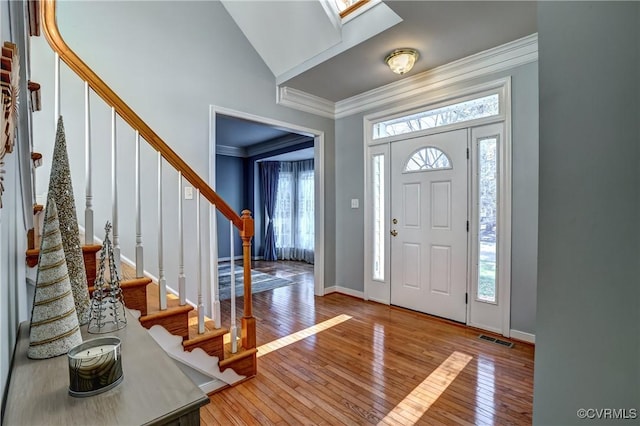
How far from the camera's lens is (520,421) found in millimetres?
1632

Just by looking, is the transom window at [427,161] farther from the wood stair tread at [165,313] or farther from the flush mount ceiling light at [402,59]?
the wood stair tread at [165,313]

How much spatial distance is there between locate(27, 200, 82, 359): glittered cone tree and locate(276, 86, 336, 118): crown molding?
9.61ft

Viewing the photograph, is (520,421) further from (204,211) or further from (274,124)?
(274,124)

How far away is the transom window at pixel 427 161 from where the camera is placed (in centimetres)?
305

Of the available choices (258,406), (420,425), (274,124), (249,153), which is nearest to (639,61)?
(420,425)

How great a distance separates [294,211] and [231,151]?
6.15 feet

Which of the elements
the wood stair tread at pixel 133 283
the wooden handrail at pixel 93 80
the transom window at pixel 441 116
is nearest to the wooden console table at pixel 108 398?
the wood stair tread at pixel 133 283

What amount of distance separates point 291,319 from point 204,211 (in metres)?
1.38

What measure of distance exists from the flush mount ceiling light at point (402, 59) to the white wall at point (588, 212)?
1.87 metres

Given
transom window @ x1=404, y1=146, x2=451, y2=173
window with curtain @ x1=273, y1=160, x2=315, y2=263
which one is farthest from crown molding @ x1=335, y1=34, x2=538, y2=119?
window with curtain @ x1=273, y1=160, x2=315, y2=263

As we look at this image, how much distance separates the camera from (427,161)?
10.4 ft

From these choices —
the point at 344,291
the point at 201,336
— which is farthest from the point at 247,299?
the point at 344,291

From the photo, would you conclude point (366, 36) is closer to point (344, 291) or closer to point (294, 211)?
point (344, 291)

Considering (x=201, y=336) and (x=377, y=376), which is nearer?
(x=201, y=336)
